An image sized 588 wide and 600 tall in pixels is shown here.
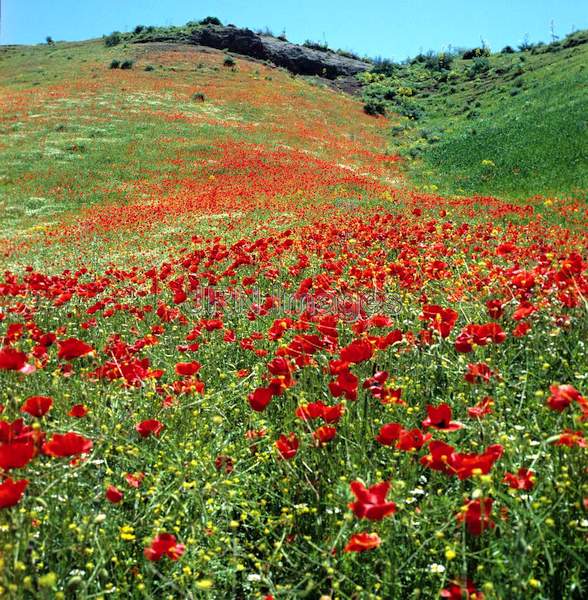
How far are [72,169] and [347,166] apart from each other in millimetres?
14010

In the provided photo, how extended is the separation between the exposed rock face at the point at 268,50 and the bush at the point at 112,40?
344cm

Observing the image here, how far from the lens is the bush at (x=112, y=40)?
193ft

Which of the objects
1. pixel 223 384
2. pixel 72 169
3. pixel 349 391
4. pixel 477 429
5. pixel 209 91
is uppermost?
pixel 209 91

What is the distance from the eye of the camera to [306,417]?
2445 millimetres

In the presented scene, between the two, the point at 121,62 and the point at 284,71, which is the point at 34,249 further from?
the point at 284,71

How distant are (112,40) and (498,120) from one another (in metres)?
47.9

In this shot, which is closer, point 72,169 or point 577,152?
point 577,152

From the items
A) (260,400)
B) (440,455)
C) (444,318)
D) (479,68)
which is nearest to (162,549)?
(260,400)

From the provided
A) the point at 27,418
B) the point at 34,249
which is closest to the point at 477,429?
the point at 27,418

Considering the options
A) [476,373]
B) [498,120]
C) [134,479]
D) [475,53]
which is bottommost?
[134,479]

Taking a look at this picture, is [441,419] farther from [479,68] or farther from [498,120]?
[479,68]

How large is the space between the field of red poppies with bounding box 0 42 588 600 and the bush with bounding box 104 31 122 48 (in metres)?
54.3

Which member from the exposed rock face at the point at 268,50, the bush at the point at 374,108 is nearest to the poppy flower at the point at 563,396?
the bush at the point at 374,108

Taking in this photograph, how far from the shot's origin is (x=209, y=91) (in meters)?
41.8
